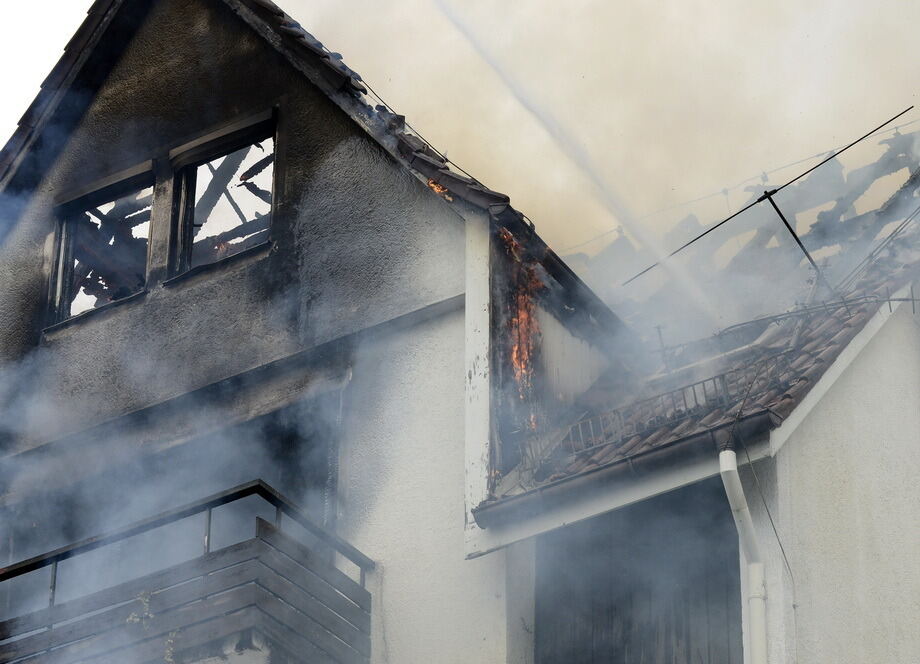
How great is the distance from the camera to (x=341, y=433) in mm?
9922

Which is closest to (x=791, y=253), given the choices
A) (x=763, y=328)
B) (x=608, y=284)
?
(x=608, y=284)

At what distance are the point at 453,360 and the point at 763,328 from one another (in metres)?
3.06

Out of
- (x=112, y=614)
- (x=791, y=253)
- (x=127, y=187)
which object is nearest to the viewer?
(x=112, y=614)

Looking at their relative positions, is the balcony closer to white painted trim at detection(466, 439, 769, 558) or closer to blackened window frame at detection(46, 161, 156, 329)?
white painted trim at detection(466, 439, 769, 558)

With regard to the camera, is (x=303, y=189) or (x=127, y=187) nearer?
(x=303, y=189)

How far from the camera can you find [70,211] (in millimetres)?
12828

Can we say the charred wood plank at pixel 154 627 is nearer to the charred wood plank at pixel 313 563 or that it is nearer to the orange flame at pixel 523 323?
the charred wood plank at pixel 313 563

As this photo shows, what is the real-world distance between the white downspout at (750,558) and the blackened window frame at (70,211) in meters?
6.30

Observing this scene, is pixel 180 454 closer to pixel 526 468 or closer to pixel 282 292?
pixel 282 292

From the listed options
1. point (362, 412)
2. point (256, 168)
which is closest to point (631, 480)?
point (362, 412)

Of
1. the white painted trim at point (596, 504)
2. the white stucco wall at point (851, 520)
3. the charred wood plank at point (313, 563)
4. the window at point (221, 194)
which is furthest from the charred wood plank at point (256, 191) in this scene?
the white stucco wall at point (851, 520)

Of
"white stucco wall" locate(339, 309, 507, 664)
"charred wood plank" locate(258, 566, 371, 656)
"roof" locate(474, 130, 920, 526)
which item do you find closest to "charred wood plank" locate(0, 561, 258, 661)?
"charred wood plank" locate(258, 566, 371, 656)

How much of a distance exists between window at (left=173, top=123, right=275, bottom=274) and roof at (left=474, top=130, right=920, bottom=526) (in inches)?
142

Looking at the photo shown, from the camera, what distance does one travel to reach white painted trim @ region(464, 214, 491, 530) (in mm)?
8914
